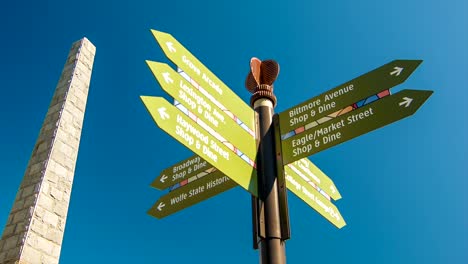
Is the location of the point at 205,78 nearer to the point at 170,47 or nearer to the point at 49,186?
the point at 170,47

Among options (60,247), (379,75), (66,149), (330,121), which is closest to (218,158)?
(330,121)

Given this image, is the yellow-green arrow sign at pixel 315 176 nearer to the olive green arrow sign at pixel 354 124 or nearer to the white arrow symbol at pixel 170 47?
the olive green arrow sign at pixel 354 124

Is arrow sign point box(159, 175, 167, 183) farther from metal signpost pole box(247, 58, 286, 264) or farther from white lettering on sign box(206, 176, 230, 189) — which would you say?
metal signpost pole box(247, 58, 286, 264)

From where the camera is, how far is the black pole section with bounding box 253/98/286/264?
2.81 m

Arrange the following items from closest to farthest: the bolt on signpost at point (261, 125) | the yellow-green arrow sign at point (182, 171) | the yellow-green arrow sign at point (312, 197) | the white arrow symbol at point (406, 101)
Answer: the bolt on signpost at point (261, 125)
the white arrow symbol at point (406, 101)
the yellow-green arrow sign at point (312, 197)
the yellow-green arrow sign at point (182, 171)

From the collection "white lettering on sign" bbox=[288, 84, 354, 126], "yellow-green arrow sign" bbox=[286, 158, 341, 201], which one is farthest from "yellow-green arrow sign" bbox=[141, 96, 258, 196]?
"yellow-green arrow sign" bbox=[286, 158, 341, 201]

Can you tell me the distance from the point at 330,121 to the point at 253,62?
975 mm

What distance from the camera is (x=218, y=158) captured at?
2.98 meters

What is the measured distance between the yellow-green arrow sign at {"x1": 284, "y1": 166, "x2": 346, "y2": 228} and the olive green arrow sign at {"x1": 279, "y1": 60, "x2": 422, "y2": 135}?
470mm

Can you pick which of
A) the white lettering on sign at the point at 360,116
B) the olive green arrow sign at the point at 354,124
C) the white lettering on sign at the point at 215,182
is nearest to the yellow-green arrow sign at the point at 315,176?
the olive green arrow sign at the point at 354,124

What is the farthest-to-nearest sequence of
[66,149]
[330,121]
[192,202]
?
[66,149]
[192,202]
[330,121]

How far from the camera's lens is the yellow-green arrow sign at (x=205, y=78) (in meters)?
3.25

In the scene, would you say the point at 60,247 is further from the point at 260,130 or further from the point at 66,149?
the point at 260,130

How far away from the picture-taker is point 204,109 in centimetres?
316
